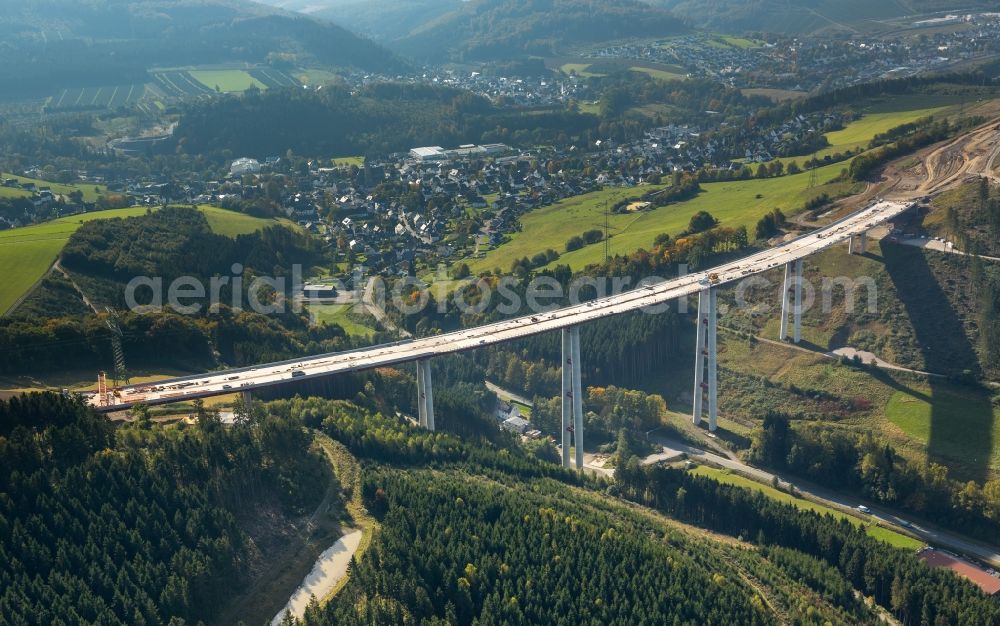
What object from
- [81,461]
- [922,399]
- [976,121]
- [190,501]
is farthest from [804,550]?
[976,121]

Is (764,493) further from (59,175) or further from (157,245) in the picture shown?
(59,175)

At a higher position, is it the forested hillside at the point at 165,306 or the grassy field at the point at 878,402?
the forested hillside at the point at 165,306

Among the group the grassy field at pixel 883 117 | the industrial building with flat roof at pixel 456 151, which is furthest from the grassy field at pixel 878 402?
the industrial building with flat roof at pixel 456 151

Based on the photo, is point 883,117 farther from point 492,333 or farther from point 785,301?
point 492,333

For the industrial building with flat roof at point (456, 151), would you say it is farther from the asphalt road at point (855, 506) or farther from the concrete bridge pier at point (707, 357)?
the asphalt road at point (855, 506)

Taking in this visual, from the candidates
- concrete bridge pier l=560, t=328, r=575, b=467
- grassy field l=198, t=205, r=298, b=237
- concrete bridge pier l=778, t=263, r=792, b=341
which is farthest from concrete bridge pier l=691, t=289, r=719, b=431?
grassy field l=198, t=205, r=298, b=237

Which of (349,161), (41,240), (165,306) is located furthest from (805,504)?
(349,161)
